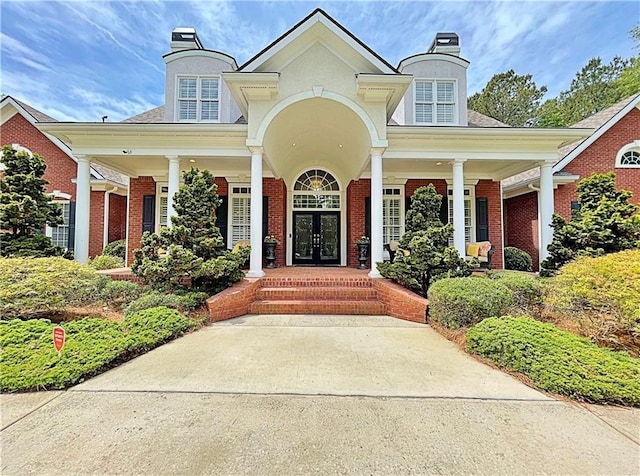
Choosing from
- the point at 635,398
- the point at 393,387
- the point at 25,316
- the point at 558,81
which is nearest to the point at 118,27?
the point at 25,316

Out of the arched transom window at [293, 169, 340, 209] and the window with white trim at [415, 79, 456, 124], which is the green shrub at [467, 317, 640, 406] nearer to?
the window with white trim at [415, 79, 456, 124]

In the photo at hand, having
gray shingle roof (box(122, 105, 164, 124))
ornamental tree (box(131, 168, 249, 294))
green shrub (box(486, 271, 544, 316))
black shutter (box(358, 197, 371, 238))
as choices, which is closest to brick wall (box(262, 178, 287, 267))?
black shutter (box(358, 197, 371, 238))

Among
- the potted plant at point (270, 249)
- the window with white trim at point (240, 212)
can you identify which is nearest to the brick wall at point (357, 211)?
the potted plant at point (270, 249)

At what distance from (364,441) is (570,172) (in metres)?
14.1

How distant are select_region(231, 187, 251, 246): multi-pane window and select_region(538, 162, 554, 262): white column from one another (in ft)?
30.7

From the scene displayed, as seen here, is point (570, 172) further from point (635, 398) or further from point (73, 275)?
point (73, 275)

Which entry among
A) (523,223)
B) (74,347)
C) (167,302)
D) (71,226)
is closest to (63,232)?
(71,226)

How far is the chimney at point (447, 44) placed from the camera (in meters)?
11.0

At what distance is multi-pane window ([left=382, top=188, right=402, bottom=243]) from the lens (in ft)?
37.4

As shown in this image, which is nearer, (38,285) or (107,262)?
(38,285)

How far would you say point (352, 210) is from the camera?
11133 millimetres

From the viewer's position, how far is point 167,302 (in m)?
5.74

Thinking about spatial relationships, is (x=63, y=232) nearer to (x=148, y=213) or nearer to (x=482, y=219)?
(x=148, y=213)

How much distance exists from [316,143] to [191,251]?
19.4ft
